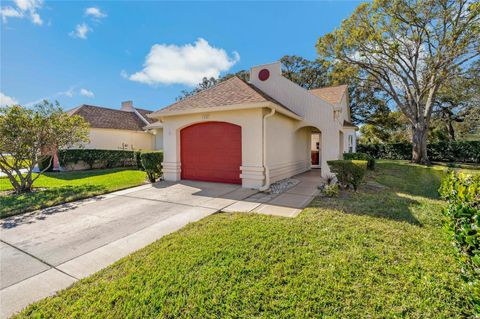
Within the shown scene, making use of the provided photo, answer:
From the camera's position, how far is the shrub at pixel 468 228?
2.21m

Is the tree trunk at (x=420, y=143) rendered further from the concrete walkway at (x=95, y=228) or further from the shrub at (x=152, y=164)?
the shrub at (x=152, y=164)

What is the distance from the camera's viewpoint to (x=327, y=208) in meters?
5.84

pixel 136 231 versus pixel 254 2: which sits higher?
pixel 254 2

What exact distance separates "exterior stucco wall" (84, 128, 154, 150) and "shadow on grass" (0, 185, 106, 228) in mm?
11381

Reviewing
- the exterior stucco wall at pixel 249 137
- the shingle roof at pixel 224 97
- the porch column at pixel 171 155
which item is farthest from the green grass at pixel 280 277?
the porch column at pixel 171 155

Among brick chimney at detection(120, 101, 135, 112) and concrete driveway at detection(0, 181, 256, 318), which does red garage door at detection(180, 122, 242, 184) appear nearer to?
concrete driveway at detection(0, 181, 256, 318)

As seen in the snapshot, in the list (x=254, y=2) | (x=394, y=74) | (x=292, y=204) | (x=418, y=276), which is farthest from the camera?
(x=394, y=74)

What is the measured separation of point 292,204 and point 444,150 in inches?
992

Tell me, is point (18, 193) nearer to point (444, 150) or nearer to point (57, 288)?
point (57, 288)

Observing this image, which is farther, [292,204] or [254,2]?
[254,2]

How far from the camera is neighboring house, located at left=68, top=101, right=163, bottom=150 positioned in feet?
61.0

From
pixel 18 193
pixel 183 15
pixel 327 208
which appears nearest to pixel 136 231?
pixel 327 208

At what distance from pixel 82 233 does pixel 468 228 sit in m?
6.50

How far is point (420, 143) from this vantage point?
18.5 m
